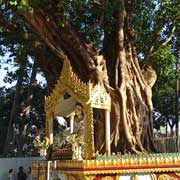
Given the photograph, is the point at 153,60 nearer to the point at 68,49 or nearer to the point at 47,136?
the point at 68,49

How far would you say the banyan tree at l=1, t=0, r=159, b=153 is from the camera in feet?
34.2

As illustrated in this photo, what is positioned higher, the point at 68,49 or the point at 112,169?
the point at 68,49

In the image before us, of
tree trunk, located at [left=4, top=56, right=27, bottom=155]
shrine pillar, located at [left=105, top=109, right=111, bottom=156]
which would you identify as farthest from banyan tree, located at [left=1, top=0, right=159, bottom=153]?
tree trunk, located at [left=4, top=56, right=27, bottom=155]

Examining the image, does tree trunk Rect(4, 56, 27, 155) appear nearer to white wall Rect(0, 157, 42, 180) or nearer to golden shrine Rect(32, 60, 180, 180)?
white wall Rect(0, 157, 42, 180)

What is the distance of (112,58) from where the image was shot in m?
11.6

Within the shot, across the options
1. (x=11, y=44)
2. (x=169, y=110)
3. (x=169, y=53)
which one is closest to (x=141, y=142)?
(x=169, y=53)

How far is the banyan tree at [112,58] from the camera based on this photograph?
1041 cm

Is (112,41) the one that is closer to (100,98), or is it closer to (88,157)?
(100,98)

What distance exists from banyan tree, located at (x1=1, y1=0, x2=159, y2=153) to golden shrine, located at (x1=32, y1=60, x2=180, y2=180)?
589 mm

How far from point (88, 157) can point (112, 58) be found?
137 inches

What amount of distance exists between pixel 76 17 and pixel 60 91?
10.1 ft

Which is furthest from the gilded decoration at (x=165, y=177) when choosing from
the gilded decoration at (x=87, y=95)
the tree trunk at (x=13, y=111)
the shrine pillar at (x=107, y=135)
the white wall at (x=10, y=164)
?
the tree trunk at (x=13, y=111)

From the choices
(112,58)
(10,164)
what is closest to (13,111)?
(10,164)

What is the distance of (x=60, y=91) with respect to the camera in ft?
34.7
